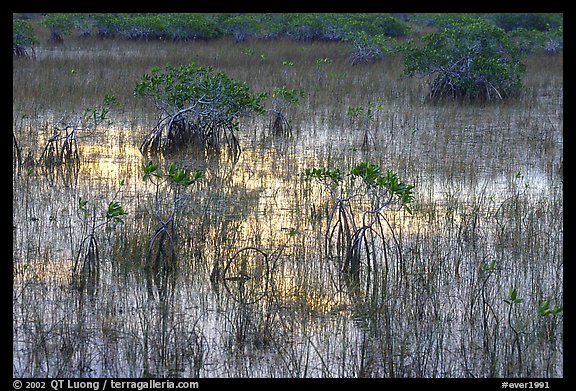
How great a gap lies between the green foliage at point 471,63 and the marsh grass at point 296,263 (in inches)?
66.3

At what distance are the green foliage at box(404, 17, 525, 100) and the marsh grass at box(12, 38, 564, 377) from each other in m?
1.68

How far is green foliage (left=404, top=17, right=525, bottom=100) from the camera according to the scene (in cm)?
1257

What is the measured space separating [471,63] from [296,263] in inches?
320

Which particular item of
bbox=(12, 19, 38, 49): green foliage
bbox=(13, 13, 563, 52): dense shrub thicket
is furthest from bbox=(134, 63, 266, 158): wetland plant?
bbox=(13, 13, 563, 52): dense shrub thicket

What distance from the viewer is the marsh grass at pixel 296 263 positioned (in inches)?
166

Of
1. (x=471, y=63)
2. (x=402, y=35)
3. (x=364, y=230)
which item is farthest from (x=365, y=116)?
(x=402, y=35)

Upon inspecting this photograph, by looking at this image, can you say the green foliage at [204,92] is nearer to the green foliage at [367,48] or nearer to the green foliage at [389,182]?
the green foliage at [389,182]

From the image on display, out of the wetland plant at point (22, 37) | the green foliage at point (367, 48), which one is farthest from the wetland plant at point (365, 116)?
the wetland plant at point (22, 37)

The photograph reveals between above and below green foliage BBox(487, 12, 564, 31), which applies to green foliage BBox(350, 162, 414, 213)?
below

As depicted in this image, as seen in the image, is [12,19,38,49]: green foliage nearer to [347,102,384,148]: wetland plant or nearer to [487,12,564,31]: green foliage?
[347,102,384,148]: wetland plant

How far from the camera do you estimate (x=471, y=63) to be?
12688 mm
